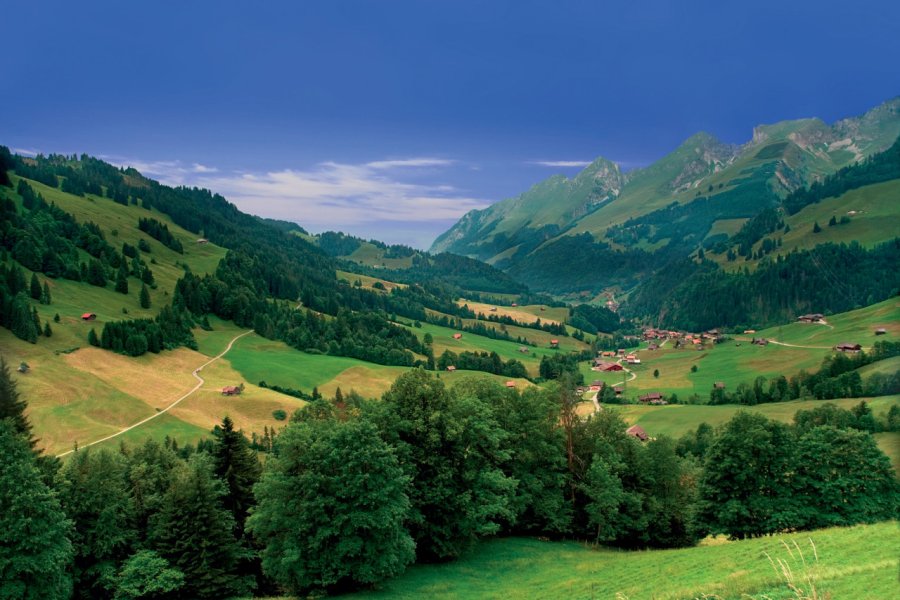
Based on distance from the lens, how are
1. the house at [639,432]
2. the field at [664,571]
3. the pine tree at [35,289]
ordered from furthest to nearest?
the pine tree at [35,289] → the house at [639,432] → the field at [664,571]

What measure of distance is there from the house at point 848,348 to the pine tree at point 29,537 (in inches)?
7827

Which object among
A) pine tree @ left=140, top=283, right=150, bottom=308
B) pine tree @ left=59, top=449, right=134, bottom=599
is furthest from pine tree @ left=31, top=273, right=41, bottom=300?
pine tree @ left=59, top=449, right=134, bottom=599

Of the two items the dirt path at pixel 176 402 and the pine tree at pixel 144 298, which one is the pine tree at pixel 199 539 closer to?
the dirt path at pixel 176 402

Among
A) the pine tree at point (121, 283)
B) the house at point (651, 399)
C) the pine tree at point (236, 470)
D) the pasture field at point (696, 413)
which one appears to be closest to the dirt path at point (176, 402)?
the pine tree at point (121, 283)

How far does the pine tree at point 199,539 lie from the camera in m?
42.9

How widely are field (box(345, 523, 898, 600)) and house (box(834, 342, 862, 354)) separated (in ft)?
541

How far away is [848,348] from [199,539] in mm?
195968

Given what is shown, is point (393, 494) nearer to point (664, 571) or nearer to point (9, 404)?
point (664, 571)

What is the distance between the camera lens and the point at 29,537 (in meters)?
35.8

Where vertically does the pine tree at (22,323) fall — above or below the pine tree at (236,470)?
above

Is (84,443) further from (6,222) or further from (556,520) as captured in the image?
(6,222)

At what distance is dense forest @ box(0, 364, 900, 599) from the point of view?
38.1 m

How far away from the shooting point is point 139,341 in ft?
463

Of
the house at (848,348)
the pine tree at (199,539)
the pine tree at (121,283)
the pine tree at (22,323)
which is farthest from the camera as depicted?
the pine tree at (121,283)
